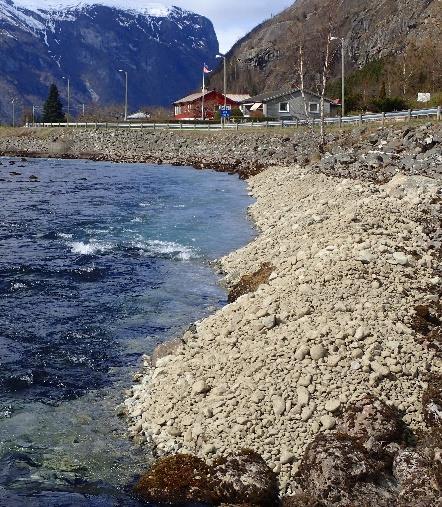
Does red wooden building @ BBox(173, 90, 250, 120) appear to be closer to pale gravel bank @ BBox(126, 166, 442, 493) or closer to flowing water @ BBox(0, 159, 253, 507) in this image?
flowing water @ BBox(0, 159, 253, 507)

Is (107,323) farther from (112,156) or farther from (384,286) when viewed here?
(112,156)

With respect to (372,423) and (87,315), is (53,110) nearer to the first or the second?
(87,315)

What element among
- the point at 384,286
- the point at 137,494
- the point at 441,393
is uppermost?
the point at 384,286

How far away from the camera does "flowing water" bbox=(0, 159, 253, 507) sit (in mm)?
8711

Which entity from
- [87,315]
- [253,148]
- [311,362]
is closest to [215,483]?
[311,362]

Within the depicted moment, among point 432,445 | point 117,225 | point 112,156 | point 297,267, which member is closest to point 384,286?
point 297,267

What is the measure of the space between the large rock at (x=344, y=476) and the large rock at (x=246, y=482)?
1.35 feet

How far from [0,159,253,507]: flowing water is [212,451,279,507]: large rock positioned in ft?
3.86

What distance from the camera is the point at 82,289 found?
16844 mm

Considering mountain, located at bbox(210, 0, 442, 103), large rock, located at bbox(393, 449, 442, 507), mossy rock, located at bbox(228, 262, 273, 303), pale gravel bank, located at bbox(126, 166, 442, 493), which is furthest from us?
mountain, located at bbox(210, 0, 442, 103)

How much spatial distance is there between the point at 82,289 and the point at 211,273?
393cm

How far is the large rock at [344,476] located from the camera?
25.0 ft

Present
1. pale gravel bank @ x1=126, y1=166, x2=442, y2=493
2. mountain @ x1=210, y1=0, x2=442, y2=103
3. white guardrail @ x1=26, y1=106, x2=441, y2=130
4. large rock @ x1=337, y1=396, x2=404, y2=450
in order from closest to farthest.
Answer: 1. large rock @ x1=337, y1=396, x2=404, y2=450
2. pale gravel bank @ x1=126, y1=166, x2=442, y2=493
3. white guardrail @ x1=26, y1=106, x2=441, y2=130
4. mountain @ x1=210, y1=0, x2=442, y2=103

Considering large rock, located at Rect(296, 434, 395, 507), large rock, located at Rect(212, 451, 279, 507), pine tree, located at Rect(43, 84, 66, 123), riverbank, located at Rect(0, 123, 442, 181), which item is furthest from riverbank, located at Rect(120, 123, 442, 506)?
pine tree, located at Rect(43, 84, 66, 123)
